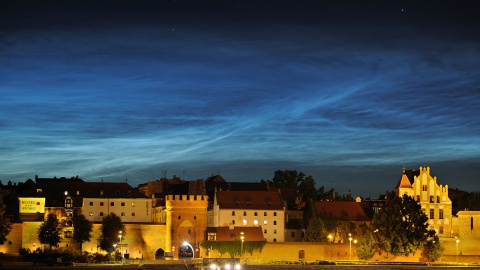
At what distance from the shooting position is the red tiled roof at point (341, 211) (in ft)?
346

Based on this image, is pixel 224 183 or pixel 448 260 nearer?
pixel 448 260

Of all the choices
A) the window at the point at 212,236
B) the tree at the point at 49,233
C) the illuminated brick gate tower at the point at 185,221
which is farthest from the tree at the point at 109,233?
the window at the point at 212,236

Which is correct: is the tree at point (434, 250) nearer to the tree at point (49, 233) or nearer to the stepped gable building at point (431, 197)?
the stepped gable building at point (431, 197)

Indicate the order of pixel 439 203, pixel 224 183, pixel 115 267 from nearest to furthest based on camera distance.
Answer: pixel 115 267 < pixel 439 203 < pixel 224 183

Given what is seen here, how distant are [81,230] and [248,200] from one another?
20.4m

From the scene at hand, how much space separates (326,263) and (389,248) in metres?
8.36

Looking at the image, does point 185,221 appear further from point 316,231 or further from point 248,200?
point 316,231

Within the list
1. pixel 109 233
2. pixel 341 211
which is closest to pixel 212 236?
pixel 109 233

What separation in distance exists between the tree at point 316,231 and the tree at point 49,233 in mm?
26519

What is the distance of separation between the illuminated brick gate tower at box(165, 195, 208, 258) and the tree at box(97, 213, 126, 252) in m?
5.12

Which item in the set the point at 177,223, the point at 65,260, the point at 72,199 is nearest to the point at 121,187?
the point at 72,199

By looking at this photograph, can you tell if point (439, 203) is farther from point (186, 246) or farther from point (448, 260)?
point (186, 246)

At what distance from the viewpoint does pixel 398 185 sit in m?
104

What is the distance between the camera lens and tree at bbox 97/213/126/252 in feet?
310
